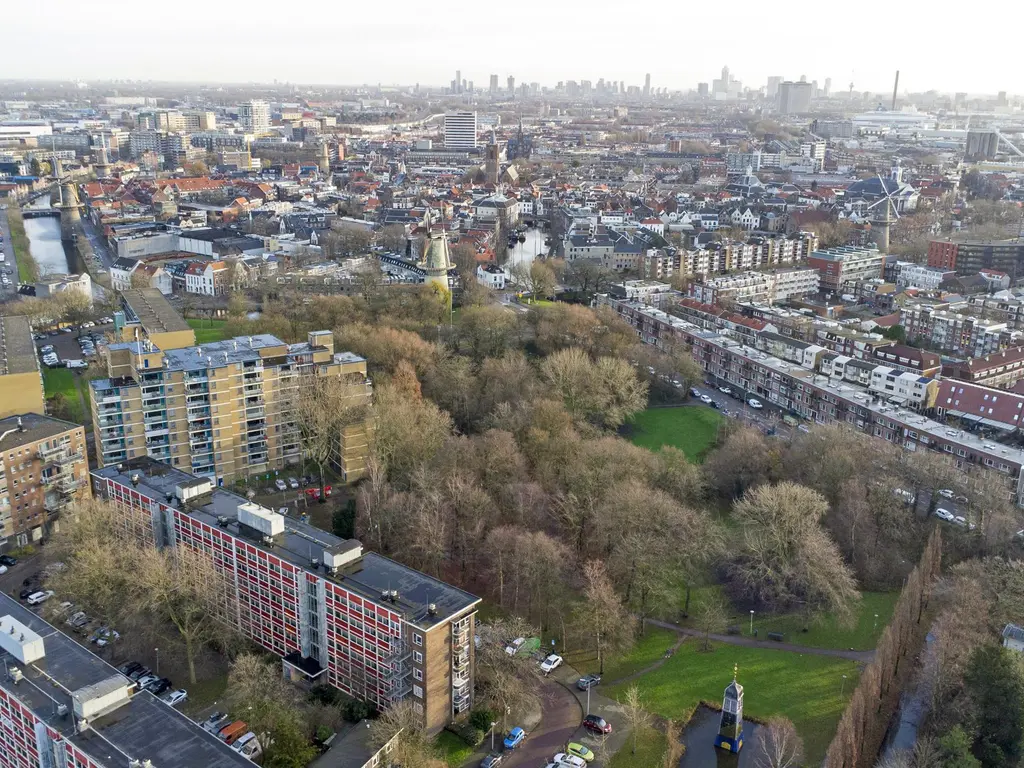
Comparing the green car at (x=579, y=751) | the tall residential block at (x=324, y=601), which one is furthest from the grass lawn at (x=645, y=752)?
the tall residential block at (x=324, y=601)

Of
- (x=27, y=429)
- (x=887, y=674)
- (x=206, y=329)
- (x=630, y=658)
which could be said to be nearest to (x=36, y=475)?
(x=27, y=429)

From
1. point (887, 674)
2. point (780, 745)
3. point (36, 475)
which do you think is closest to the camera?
point (780, 745)

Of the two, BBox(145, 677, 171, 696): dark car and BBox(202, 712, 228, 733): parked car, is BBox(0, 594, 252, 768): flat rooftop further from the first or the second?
BBox(145, 677, 171, 696): dark car

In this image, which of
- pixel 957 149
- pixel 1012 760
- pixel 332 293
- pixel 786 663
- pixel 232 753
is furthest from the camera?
pixel 957 149

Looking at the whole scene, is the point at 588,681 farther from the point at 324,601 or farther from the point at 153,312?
the point at 153,312

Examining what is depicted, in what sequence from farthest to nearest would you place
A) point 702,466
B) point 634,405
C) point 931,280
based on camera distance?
1. point 931,280
2. point 634,405
3. point 702,466

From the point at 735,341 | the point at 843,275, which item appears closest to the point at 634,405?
the point at 735,341

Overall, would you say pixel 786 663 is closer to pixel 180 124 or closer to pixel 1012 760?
pixel 1012 760
